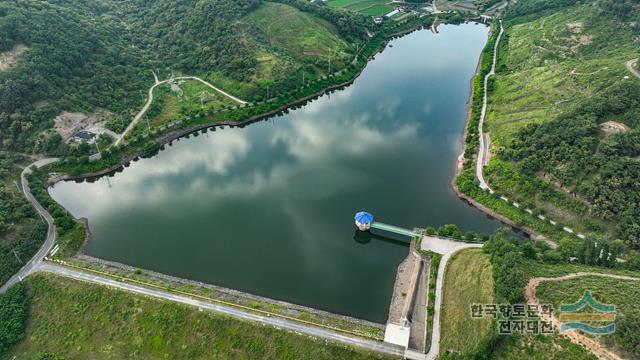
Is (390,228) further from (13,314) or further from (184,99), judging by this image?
(184,99)

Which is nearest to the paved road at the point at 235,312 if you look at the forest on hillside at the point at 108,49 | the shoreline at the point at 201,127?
the shoreline at the point at 201,127

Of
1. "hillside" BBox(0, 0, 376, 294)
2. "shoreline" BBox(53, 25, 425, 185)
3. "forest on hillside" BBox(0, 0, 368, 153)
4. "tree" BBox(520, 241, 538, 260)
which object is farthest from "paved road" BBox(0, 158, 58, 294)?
"tree" BBox(520, 241, 538, 260)

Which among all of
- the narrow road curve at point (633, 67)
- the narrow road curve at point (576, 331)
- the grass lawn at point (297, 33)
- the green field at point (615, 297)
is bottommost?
the narrow road curve at point (576, 331)

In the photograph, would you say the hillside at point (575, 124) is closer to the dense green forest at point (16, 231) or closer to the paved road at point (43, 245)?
the paved road at point (43, 245)

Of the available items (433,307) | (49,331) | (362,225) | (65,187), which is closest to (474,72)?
(362,225)

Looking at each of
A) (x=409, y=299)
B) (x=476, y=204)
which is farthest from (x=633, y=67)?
(x=409, y=299)
